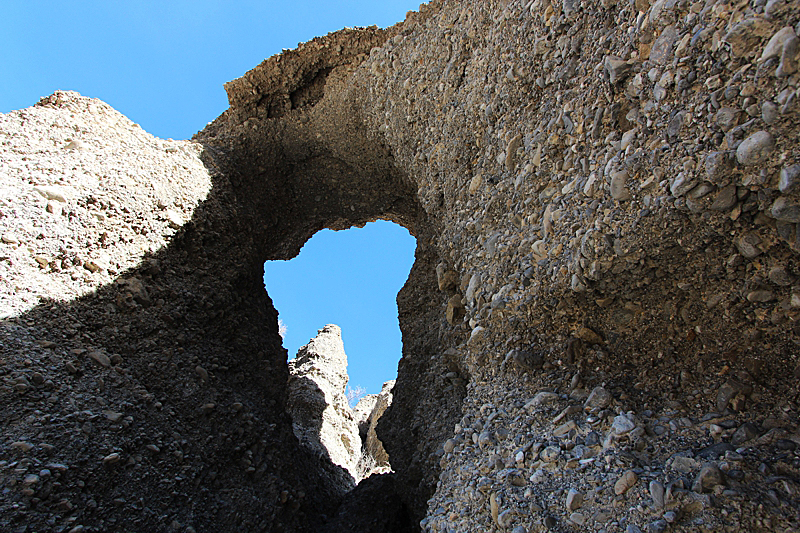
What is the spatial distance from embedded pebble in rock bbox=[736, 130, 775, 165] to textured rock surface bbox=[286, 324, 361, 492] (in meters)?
5.19

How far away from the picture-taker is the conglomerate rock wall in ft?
5.96

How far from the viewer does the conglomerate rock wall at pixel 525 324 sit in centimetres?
182

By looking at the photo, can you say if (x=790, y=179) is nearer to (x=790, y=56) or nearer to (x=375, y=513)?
(x=790, y=56)

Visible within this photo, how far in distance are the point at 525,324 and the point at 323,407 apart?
4.88m

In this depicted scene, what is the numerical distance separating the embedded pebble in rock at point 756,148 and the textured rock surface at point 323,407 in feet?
17.0

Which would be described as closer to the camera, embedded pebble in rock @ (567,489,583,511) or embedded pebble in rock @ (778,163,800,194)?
embedded pebble in rock @ (778,163,800,194)

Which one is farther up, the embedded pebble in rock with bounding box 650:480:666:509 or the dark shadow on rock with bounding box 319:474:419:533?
the dark shadow on rock with bounding box 319:474:419:533

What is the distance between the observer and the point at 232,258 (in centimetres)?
484

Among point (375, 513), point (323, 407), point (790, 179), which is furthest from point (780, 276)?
point (323, 407)

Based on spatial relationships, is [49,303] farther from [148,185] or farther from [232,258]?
[232,258]

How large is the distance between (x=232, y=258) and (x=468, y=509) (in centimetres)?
330

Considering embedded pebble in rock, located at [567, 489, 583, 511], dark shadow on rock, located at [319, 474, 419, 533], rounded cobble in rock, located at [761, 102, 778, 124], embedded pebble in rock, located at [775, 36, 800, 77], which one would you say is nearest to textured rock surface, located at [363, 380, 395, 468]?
dark shadow on rock, located at [319, 474, 419, 533]

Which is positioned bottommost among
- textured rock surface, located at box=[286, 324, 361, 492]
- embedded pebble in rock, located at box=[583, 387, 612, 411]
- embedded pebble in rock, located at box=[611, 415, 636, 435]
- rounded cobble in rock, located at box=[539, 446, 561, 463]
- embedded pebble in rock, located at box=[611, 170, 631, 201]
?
embedded pebble in rock, located at box=[611, 415, 636, 435]

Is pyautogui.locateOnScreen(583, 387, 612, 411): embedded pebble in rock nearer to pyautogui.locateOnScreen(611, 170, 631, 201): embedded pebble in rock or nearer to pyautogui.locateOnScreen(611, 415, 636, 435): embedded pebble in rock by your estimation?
pyautogui.locateOnScreen(611, 415, 636, 435): embedded pebble in rock
